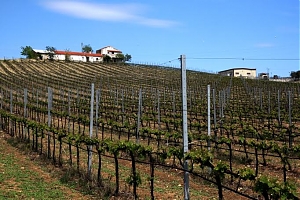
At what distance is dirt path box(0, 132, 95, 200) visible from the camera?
7.05 metres

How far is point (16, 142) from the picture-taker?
12.7 metres

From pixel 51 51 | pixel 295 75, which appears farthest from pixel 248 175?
pixel 51 51

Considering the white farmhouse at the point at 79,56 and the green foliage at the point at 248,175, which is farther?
the white farmhouse at the point at 79,56

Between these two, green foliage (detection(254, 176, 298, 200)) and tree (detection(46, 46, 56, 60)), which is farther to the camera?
tree (detection(46, 46, 56, 60))

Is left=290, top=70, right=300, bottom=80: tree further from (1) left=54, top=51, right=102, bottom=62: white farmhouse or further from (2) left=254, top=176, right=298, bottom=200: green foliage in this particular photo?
(2) left=254, top=176, right=298, bottom=200: green foliage

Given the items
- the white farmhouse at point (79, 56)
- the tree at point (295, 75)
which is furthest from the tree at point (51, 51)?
the tree at point (295, 75)

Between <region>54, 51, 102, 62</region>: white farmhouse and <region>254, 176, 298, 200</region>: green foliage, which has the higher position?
<region>54, 51, 102, 62</region>: white farmhouse

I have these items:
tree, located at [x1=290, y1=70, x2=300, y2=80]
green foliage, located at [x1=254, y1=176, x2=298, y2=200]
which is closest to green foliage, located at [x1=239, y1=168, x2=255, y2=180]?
green foliage, located at [x1=254, y1=176, x2=298, y2=200]

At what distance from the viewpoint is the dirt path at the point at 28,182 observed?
705 centimetres

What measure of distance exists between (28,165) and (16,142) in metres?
3.48

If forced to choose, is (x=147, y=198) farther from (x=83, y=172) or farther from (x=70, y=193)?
(x=83, y=172)

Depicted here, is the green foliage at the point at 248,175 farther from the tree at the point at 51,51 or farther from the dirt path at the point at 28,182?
the tree at the point at 51,51

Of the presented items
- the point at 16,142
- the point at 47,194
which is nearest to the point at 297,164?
the point at 47,194

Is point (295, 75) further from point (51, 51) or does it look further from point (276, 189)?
point (276, 189)
